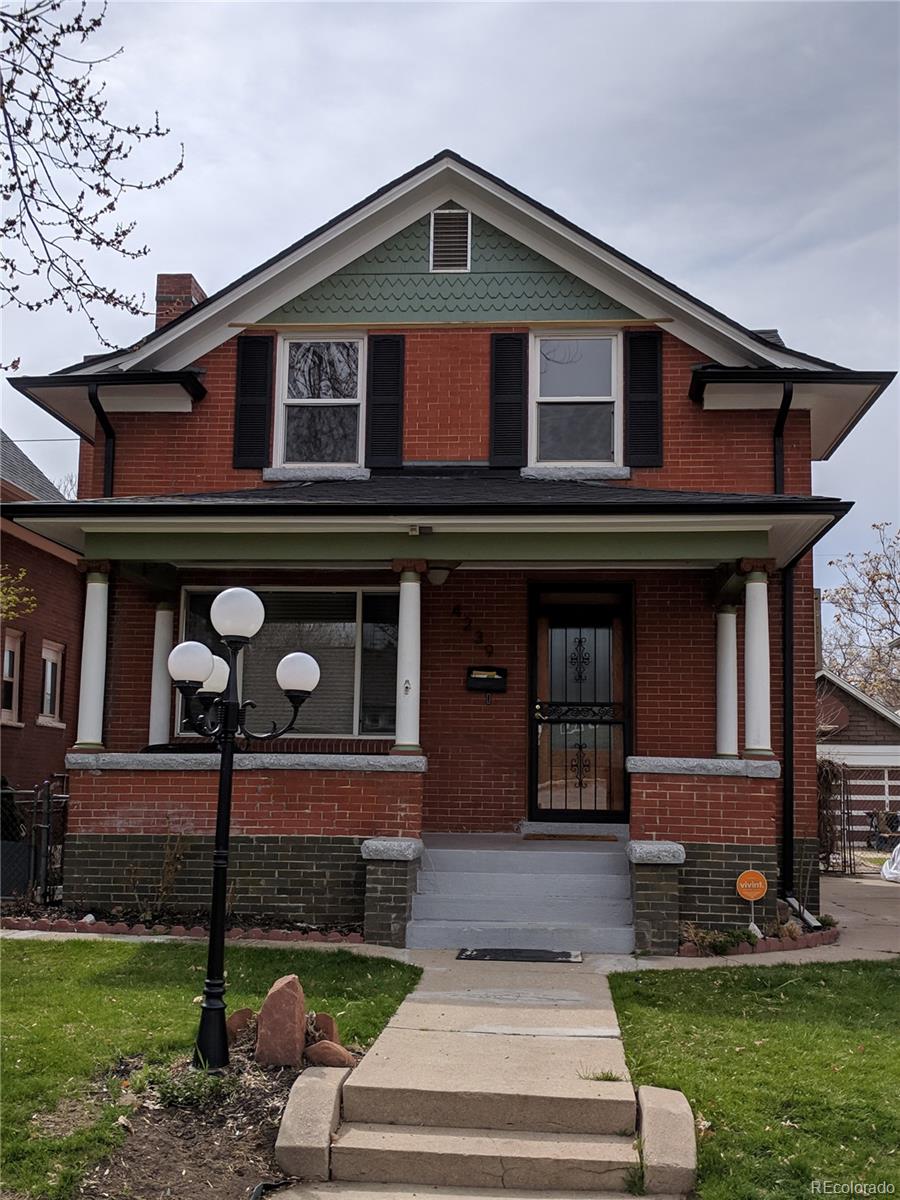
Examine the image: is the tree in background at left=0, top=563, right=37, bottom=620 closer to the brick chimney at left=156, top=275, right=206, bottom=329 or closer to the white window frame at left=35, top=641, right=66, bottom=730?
the white window frame at left=35, top=641, right=66, bottom=730

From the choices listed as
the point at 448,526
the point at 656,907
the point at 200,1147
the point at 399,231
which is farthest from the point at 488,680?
the point at 200,1147

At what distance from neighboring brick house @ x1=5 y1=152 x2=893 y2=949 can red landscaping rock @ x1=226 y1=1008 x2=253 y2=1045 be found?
3409 millimetres

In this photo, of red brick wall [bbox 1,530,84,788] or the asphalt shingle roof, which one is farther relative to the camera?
the asphalt shingle roof

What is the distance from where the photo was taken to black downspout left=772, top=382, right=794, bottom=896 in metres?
11.2

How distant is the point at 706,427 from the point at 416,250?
372 cm

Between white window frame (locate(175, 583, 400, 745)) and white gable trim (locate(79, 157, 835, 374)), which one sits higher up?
white gable trim (locate(79, 157, 835, 374))

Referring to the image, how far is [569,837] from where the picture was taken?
1138 cm

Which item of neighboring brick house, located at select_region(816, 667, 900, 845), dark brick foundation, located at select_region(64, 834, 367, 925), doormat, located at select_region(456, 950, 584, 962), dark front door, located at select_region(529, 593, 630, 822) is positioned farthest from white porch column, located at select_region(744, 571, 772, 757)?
neighboring brick house, located at select_region(816, 667, 900, 845)

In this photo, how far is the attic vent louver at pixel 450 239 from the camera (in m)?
12.6

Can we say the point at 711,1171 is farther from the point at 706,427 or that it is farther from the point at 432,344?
the point at 432,344

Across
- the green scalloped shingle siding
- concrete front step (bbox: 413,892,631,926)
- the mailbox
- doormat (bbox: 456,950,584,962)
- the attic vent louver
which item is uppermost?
the attic vent louver

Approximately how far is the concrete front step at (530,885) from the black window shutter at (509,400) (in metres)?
4.38

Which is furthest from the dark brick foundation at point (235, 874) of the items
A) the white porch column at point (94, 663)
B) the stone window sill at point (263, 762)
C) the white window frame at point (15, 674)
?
the white window frame at point (15, 674)

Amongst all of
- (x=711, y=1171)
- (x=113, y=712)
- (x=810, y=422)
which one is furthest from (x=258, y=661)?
(x=711, y=1171)
